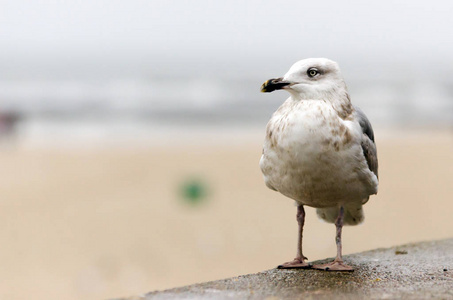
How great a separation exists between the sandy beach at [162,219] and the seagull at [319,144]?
466 centimetres

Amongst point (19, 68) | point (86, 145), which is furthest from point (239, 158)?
point (19, 68)

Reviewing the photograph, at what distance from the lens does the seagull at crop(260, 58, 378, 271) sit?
2.92 m

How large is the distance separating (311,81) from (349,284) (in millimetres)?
987

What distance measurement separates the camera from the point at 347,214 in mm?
3660

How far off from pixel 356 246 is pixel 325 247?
427 mm

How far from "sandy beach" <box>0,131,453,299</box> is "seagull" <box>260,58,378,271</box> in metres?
4.66

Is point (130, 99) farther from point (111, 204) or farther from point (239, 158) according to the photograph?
point (111, 204)

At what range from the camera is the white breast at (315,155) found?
9.56 ft

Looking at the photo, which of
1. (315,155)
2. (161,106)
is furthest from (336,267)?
(161,106)

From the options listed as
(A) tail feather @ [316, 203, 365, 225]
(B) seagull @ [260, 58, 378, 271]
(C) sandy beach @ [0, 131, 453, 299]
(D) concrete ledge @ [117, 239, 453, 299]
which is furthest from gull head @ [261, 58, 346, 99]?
(C) sandy beach @ [0, 131, 453, 299]

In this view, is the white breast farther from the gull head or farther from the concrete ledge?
the concrete ledge

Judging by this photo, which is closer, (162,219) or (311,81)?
(311,81)

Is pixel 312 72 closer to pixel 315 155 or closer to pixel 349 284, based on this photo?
pixel 315 155

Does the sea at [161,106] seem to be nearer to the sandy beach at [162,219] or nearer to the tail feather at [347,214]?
the sandy beach at [162,219]
